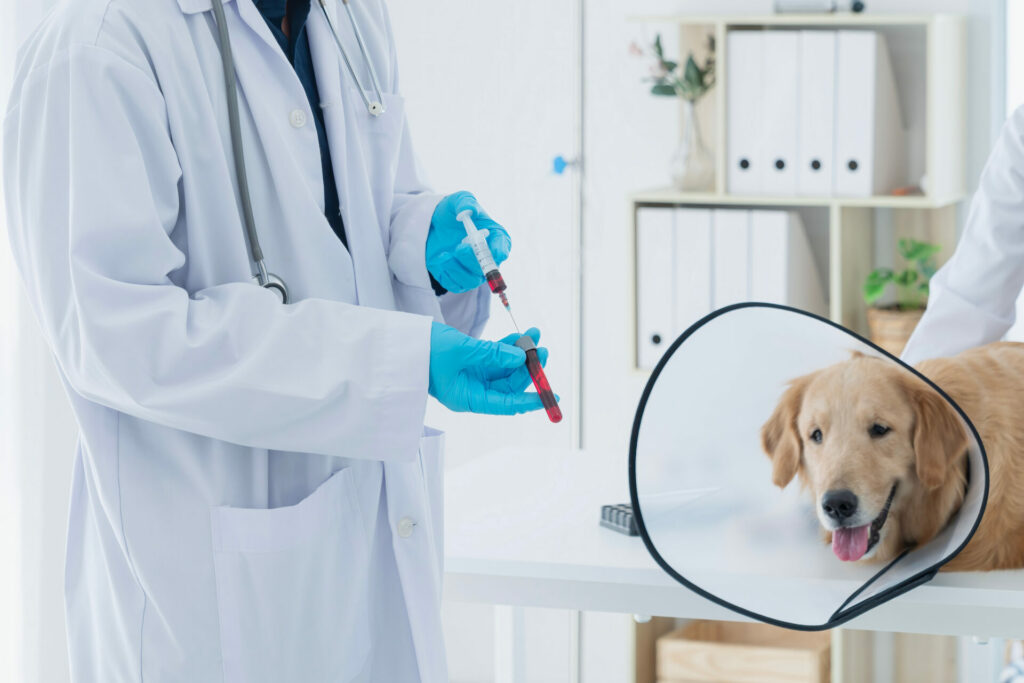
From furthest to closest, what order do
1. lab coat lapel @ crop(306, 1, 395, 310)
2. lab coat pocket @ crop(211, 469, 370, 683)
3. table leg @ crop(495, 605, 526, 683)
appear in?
1. table leg @ crop(495, 605, 526, 683)
2. lab coat lapel @ crop(306, 1, 395, 310)
3. lab coat pocket @ crop(211, 469, 370, 683)

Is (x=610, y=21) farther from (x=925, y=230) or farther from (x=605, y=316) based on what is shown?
(x=925, y=230)

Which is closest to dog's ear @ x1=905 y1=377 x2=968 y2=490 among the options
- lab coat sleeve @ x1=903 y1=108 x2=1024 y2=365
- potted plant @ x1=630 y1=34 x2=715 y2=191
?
lab coat sleeve @ x1=903 y1=108 x2=1024 y2=365

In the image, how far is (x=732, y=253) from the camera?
2518 mm

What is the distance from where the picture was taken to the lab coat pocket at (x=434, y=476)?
1.15 meters

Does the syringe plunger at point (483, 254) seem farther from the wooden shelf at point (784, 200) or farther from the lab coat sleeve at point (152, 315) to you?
the wooden shelf at point (784, 200)

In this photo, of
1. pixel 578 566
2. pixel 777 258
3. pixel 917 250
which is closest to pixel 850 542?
pixel 578 566

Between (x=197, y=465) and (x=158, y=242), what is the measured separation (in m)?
0.21

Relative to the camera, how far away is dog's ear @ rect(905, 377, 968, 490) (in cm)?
112

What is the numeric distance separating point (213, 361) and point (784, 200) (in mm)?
1848

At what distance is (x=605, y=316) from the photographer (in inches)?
115

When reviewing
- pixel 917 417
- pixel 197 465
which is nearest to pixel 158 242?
pixel 197 465

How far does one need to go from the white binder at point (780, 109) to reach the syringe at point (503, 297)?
1.48m

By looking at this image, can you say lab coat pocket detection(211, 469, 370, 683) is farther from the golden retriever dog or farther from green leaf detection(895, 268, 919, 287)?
green leaf detection(895, 268, 919, 287)

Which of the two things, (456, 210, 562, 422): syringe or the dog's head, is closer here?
(456, 210, 562, 422): syringe
